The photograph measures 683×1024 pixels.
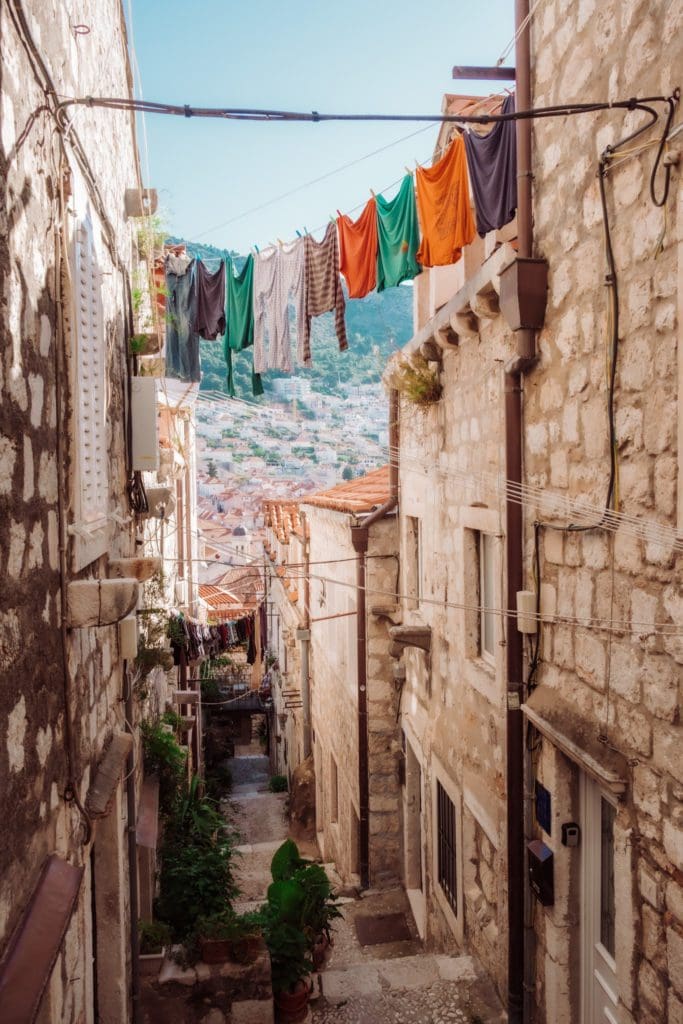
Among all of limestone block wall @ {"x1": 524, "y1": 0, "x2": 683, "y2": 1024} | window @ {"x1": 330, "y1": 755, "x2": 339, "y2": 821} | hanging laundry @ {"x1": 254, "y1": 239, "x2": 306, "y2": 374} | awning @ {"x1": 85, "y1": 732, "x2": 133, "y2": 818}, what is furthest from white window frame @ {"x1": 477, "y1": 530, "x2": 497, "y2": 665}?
window @ {"x1": 330, "y1": 755, "x2": 339, "y2": 821}

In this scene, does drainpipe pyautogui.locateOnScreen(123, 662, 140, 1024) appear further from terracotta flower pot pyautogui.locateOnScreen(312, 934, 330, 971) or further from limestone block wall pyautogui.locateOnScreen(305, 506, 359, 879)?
limestone block wall pyautogui.locateOnScreen(305, 506, 359, 879)

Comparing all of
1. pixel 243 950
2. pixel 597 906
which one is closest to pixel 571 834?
pixel 597 906

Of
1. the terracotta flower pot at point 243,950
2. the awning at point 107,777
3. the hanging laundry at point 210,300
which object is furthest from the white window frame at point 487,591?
the hanging laundry at point 210,300

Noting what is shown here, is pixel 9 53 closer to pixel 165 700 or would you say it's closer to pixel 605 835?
pixel 605 835

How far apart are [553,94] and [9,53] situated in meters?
3.60

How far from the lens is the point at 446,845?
8242 millimetres

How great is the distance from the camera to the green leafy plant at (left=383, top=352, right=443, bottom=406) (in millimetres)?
7977

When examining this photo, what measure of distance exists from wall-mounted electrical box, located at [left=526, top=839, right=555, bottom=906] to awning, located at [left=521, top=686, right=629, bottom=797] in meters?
0.75

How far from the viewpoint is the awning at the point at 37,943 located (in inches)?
91.2

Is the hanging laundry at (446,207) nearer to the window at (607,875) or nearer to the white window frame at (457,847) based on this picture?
the window at (607,875)

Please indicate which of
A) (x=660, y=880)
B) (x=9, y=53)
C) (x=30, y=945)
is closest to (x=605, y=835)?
(x=660, y=880)

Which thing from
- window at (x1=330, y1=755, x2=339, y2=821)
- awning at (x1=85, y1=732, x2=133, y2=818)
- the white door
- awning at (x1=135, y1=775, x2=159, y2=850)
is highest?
awning at (x1=85, y1=732, x2=133, y2=818)

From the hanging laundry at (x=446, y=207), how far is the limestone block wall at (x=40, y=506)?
269 cm

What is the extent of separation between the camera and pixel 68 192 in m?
3.72
